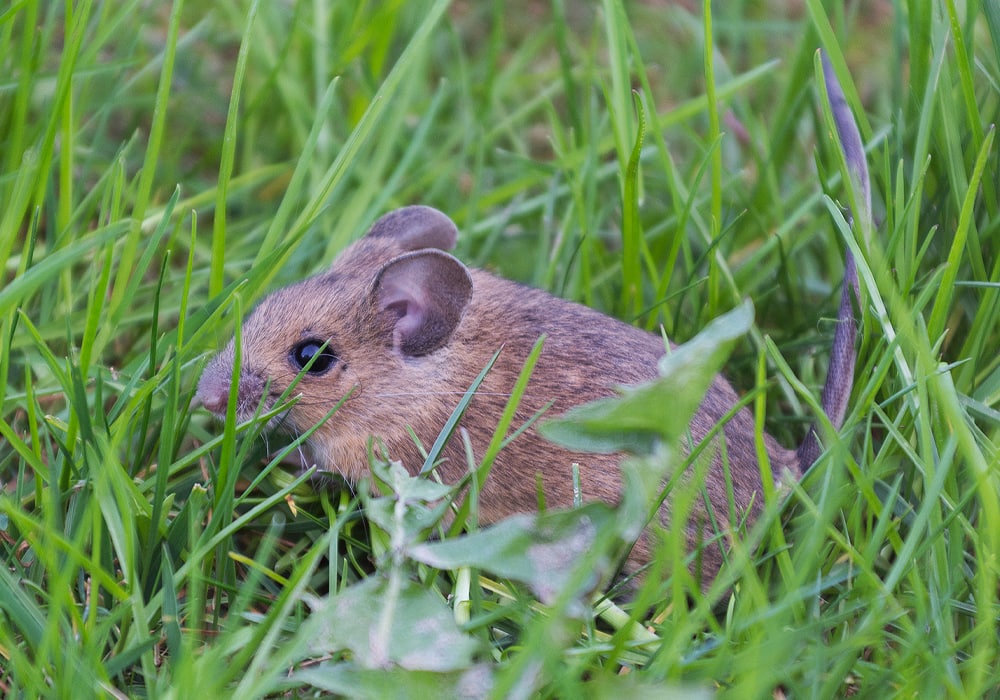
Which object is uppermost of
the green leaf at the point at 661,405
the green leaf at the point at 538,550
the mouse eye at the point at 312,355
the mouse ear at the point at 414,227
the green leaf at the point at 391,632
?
the green leaf at the point at 661,405

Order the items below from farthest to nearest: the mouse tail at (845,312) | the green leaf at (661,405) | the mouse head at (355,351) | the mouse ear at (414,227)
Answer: the mouse ear at (414,227) → the mouse head at (355,351) → the mouse tail at (845,312) → the green leaf at (661,405)

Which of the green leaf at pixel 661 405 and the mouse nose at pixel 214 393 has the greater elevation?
the green leaf at pixel 661 405

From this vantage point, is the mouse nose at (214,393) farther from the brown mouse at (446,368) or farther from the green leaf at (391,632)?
the green leaf at (391,632)

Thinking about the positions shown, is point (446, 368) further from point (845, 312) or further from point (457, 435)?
point (845, 312)

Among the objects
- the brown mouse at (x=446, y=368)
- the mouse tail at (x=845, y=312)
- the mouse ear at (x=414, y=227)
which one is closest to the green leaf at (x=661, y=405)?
the brown mouse at (x=446, y=368)

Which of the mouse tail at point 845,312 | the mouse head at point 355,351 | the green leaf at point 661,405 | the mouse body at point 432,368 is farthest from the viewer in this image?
the mouse head at point 355,351

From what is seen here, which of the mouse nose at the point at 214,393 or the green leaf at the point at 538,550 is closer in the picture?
the green leaf at the point at 538,550

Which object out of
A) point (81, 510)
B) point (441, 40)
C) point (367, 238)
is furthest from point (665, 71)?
point (81, 510)
